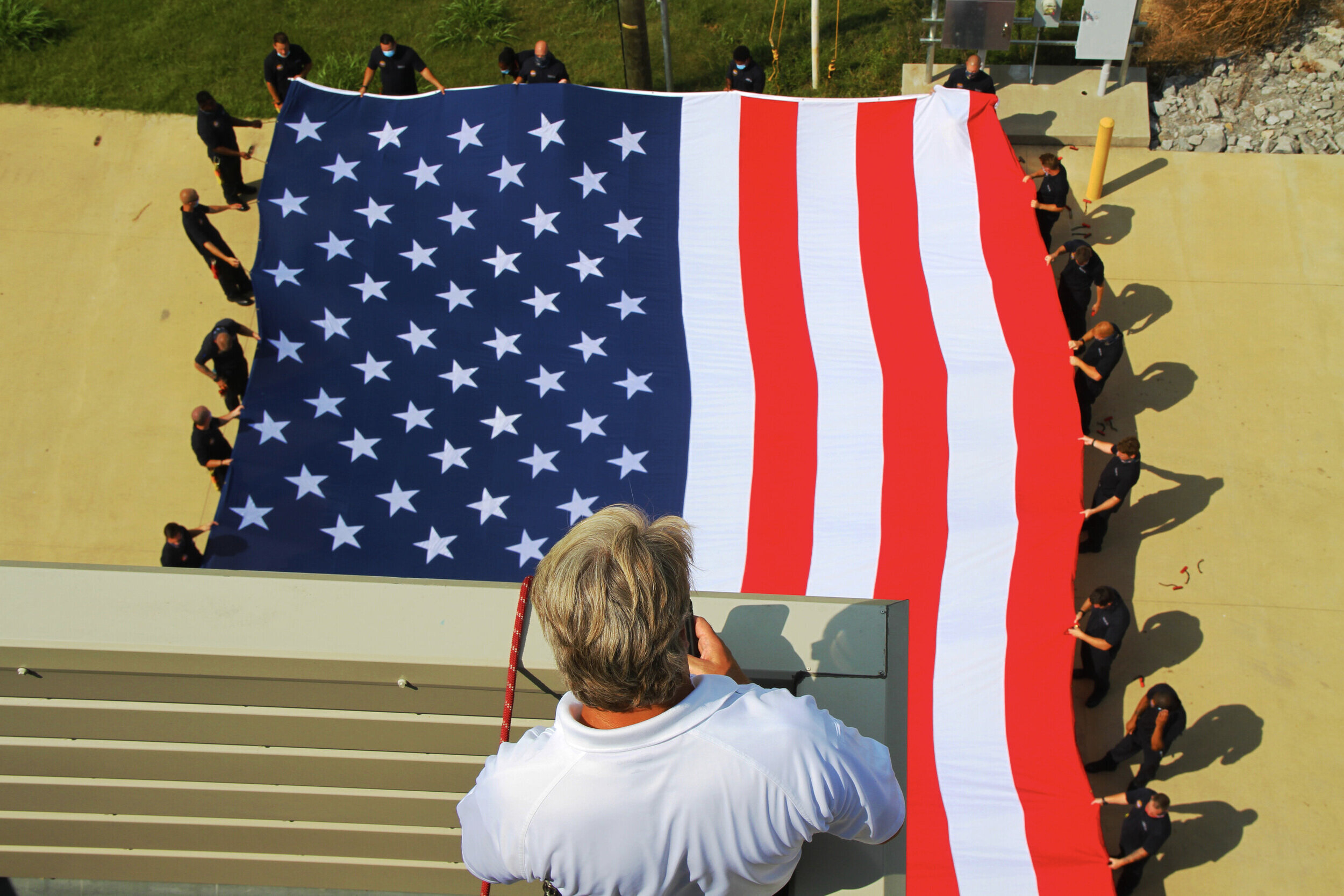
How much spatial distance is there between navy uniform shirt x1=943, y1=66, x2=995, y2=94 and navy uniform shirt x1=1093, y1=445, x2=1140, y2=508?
11.3 feet

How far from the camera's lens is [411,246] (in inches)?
261

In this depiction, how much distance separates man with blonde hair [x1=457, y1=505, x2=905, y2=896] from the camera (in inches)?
58.5

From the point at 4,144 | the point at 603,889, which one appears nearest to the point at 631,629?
the point at 603,889

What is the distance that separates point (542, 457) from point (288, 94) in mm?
3579

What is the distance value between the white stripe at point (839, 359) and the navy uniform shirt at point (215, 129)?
479cm

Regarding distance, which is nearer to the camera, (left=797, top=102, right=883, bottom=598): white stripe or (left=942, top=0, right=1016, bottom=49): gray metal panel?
(left=797, top=102, right=883, bottom=598): white stripe

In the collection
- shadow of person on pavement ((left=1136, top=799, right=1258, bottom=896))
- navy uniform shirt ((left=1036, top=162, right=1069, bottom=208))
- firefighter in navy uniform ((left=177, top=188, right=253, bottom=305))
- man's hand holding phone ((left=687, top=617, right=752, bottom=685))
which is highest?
navy uniform shirt ((left=1036, top=162, right=1069, bottom=208))

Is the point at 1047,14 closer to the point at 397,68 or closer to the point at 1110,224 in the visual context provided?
the point at 1110,224

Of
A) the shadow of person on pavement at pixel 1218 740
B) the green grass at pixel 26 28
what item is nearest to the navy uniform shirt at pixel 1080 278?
the shadow of person on pavement at pixel 1218 740

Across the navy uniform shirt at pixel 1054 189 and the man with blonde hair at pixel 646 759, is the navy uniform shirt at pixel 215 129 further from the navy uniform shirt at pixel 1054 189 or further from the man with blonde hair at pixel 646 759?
the man with blonde hair at pixel 646 759

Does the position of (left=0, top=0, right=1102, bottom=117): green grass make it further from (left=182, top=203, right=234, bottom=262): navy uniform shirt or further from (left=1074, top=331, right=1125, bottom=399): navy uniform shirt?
(left=1074, top=331, right=1125, bottom=399): navy uniform shirt

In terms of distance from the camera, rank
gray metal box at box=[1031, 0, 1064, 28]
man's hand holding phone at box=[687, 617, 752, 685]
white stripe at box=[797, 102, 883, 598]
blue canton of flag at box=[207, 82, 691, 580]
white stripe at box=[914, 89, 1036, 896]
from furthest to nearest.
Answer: gray metal box at box=[1031, 0, 1064, 28] < blue canton of flag at box=[207, 82, 691, 580] < white stripe at box=[797, 102, 883, 598] < white stripe at box=[914, 89, 1036, 896] < man's hand holding phone at box=[687, 617, 752, 685]

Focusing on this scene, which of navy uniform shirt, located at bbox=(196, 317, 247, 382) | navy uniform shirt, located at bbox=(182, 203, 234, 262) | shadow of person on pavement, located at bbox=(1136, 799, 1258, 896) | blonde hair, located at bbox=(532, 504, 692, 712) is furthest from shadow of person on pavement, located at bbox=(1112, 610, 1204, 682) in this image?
navy uniform shirt, located at bbox=(182, 203, 234, 262)

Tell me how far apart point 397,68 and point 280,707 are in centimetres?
690
